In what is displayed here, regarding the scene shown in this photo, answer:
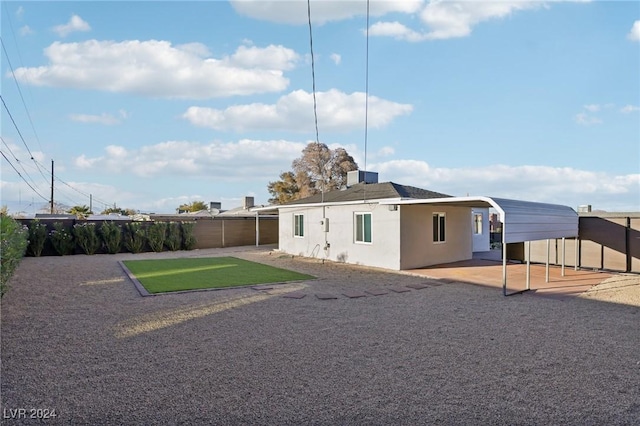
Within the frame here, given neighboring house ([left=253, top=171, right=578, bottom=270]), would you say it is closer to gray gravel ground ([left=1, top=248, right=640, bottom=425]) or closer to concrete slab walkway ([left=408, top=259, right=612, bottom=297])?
concrete slab walkway ([left=408, top=259, right=612, bottom=297])

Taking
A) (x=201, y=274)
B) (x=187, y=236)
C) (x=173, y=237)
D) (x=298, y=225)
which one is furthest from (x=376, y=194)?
(x=173, y=237)

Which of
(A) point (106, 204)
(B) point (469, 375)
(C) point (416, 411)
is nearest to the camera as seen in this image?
(C) point (416, 411)

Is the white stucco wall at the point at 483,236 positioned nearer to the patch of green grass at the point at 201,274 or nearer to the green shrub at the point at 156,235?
the patch of green grass at the point at 201,274

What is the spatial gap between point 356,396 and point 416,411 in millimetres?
541

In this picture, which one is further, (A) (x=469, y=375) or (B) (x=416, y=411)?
(A) (x=469, y=375)

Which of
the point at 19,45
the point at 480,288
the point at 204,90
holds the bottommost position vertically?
the point at 480,288

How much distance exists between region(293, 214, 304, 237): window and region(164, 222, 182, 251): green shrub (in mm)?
6770

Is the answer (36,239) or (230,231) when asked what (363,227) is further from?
(36,239)

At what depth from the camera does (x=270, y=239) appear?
963 inches

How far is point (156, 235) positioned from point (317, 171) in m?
16.8

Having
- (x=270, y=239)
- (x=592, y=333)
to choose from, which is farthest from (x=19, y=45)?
(x=592, y=333)

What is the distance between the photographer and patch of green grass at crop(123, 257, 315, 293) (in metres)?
9.59

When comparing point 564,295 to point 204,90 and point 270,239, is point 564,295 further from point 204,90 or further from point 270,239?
point 270,239

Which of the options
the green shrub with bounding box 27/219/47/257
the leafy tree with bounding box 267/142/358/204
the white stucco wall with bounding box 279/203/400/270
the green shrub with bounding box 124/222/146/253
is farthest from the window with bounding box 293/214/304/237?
the leafy tree with bounding box 267/142/358/204
